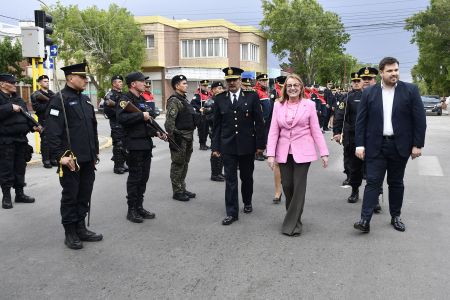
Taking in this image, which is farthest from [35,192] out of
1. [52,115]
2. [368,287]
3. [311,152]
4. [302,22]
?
[302,22]

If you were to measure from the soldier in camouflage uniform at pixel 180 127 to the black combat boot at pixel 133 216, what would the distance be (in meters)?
1.22

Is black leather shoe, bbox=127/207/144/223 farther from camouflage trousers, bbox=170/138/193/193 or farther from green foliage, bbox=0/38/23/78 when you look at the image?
green foliage, bbox=0/38/23/78

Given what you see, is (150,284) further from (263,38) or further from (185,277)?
(263,38)

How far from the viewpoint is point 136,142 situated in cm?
595

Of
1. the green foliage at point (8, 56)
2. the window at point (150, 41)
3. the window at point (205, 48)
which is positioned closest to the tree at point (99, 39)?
the green foliage at point (8, 56)

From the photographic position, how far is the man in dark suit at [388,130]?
207 inches

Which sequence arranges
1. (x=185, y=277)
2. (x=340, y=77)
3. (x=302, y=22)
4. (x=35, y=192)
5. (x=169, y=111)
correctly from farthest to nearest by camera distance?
(x=340, y=77) → (x=302, y=22) → (x=35, y=192) → (x=169, y=111) → (x=185, y=277)

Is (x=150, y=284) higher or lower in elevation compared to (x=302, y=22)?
lower

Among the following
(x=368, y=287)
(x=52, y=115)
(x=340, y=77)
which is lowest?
(x=368, y=287)

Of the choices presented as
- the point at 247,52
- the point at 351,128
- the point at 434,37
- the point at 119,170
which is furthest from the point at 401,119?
the point at 247,52

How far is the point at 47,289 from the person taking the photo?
3936mm

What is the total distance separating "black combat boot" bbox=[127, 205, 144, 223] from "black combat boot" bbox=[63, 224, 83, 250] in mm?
1018

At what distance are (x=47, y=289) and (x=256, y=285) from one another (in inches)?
71.4

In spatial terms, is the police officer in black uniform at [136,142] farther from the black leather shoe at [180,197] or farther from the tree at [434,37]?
the tree at [434,37]
